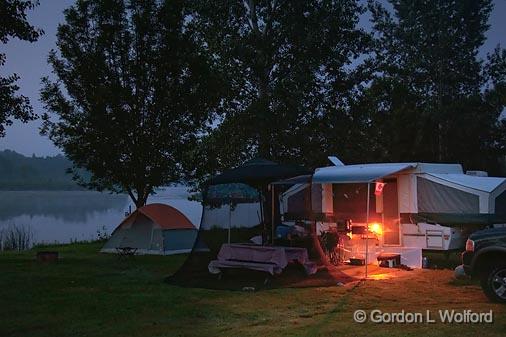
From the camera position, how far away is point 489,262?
8047 mm

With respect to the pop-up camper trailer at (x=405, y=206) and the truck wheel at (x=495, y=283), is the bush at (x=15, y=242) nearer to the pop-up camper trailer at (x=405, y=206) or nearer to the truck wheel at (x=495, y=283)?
the pop-up camper trailer at (x=405, y=206)

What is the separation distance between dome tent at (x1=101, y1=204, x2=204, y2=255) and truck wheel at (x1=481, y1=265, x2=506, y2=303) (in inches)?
356

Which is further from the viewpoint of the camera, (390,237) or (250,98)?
(250,98)

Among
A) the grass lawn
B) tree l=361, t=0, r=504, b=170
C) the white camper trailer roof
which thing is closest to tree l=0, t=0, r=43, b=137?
the grass lawn

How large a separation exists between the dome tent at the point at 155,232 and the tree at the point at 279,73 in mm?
4281

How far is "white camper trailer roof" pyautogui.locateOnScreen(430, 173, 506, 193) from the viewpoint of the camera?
12388mm

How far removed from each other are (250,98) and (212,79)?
89.4 inches

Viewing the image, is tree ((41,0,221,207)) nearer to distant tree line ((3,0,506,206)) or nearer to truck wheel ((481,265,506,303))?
distant tree line ((3,0,506,206))

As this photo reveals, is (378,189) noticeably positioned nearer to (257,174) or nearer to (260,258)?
(257,174)

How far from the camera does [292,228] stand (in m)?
11.9

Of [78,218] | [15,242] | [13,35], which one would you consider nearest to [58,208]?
[78,218]

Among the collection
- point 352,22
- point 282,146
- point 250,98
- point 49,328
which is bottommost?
point 49,328

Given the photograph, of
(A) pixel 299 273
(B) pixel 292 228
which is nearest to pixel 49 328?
(A) pixel 299 273

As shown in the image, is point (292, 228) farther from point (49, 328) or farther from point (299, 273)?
point (49, 328)
